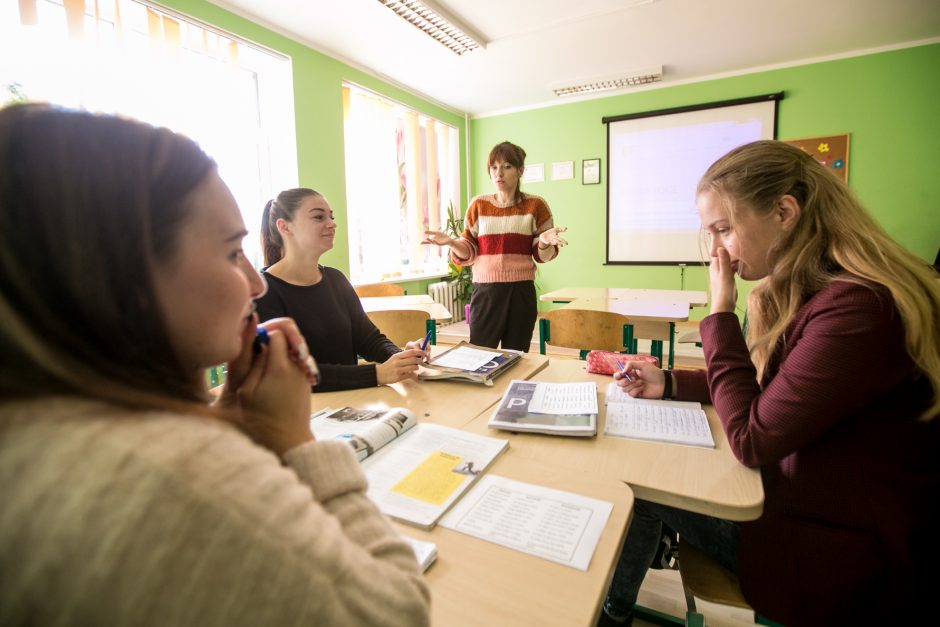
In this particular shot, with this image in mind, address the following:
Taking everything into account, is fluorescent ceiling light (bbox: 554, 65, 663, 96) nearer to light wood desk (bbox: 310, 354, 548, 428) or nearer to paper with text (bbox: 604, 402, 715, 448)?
light wood desk (bbox: 310, 354, 548, 428)

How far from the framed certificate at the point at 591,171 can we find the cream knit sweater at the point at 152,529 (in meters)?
5.39

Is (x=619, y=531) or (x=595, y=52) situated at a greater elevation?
(x=595, y=52)

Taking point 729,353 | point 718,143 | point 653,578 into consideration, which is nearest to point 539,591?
point 729,353

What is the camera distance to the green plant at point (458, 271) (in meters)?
5.38

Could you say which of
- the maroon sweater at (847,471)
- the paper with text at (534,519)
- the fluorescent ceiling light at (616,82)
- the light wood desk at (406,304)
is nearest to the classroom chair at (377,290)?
the light wood desk at (406,304)

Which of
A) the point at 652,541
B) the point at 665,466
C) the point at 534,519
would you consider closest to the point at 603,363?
the point at 652,541

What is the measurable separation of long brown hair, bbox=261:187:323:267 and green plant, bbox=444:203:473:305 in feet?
11.3

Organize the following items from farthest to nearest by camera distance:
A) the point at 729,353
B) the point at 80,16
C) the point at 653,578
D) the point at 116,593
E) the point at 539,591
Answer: the point at 80,16 < the point at 653,578 < the point at 729,353 < the point at 539,591 < the point at 116,593

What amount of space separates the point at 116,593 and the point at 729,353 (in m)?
1.15

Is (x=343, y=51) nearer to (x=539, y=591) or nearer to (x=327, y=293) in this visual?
(x=327, y=293)

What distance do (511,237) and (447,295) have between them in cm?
270

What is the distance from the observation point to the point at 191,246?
0.45m

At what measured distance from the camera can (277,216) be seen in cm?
191

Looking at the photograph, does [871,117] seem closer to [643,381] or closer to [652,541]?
[643,381]
